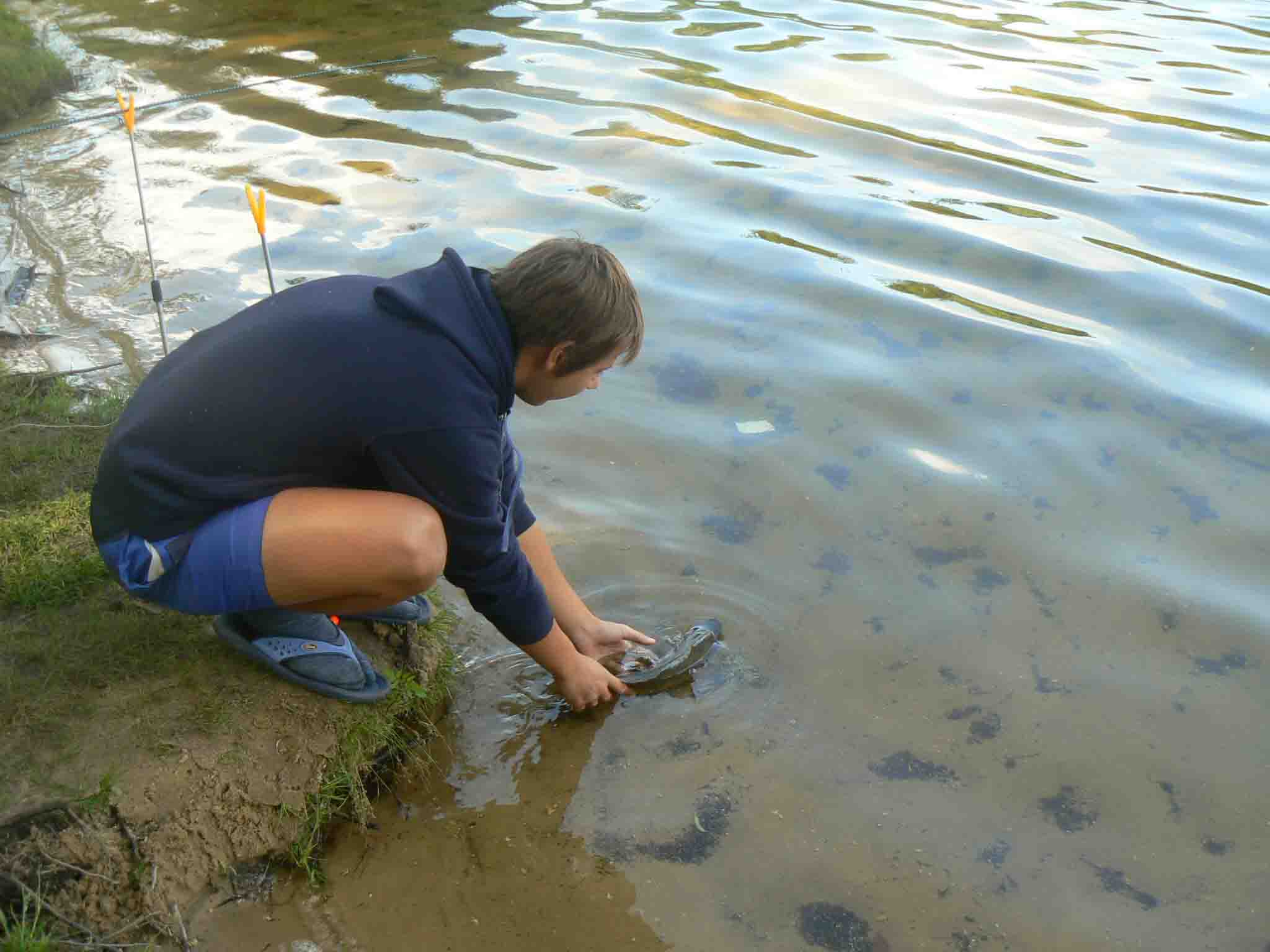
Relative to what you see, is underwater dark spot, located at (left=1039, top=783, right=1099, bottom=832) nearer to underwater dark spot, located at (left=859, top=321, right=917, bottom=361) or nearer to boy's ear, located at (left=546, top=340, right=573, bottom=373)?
boy's ear, located at (left=546, top=340, right=573, bottom=373)

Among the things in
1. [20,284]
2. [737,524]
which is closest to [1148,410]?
[737,524]

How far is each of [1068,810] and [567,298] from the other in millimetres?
1636

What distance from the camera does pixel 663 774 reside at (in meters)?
2.89

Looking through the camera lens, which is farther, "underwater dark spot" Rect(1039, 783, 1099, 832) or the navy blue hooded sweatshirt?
"underwater dark spot" Rect(1039, 783, 1099, 832)

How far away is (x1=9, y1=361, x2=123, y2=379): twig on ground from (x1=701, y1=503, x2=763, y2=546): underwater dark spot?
2.26 metres

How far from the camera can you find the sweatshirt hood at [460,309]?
7.69 feet

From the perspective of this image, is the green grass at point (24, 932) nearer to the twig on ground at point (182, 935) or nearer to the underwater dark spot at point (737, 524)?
the twig on ground at point (182, 935)

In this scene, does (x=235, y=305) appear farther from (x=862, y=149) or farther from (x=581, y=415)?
(x=862, y=149)

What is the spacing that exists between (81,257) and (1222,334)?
191 inches

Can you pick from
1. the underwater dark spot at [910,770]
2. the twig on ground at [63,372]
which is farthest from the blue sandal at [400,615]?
the twig on ground at [63,372]

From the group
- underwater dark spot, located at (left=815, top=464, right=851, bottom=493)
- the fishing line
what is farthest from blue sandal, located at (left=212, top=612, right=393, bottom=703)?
the fishing line

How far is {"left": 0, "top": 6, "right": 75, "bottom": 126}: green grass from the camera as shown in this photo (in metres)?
7.43

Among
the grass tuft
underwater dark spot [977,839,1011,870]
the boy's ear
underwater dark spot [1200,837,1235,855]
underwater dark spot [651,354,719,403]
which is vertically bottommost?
underwater dark spot [977,839,1011,870]

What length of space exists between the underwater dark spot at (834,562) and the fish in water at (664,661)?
0.48 m
